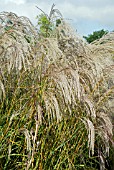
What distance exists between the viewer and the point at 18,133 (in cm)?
297

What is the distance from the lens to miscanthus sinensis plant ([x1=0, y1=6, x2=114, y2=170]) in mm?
2895

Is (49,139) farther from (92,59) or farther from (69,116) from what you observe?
(92,59)

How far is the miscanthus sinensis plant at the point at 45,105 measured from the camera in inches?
114

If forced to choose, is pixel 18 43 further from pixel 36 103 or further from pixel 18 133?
pixel 18 133

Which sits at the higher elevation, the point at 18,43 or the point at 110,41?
the point at 110,41

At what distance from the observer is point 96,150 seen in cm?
353

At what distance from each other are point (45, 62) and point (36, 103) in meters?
0.38

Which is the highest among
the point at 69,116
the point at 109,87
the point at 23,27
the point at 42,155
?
the point at 23,27

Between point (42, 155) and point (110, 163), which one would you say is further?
point (110, 163)

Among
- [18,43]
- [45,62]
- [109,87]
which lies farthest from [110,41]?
[18,43]

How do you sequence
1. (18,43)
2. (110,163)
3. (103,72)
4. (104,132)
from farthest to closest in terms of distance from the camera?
1. (110,163)
2. (103,72)
3. (104,132)
4. (18,43)

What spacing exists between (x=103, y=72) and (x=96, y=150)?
667mm

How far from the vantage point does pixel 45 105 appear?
2.85 meters

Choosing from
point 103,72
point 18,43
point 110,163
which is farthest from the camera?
point 110,163
